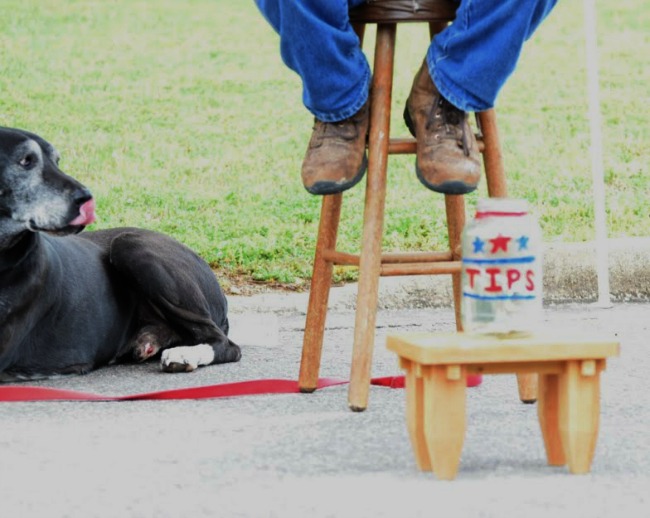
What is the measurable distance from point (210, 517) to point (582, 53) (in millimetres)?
11178

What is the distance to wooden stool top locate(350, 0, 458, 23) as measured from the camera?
378 centimetres

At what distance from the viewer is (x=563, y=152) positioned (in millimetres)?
9547

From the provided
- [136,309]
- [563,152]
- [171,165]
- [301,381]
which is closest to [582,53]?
[563,152]

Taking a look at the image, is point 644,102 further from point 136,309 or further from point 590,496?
point 590,496

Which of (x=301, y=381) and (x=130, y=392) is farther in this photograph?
(x=130, y=392)

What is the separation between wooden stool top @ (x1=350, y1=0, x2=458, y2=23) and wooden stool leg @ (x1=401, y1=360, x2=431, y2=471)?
1.21m

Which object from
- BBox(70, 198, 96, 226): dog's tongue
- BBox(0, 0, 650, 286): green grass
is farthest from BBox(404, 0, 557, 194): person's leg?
BBox(0, 0, 650, 286): green grass

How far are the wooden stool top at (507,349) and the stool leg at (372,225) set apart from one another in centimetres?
78

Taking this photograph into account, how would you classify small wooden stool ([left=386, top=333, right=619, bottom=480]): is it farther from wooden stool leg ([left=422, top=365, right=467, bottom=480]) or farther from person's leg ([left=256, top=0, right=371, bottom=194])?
person's leg ([left=256, top=0, right=371, bottom=194])

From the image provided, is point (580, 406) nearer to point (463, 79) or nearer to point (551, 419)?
point (551, 419)

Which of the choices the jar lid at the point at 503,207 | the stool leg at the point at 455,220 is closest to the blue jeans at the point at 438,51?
the stool leg at the point at 455,220

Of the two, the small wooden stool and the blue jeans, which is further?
the blue jeans

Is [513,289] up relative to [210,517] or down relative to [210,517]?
up

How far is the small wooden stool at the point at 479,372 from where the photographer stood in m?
2.89
